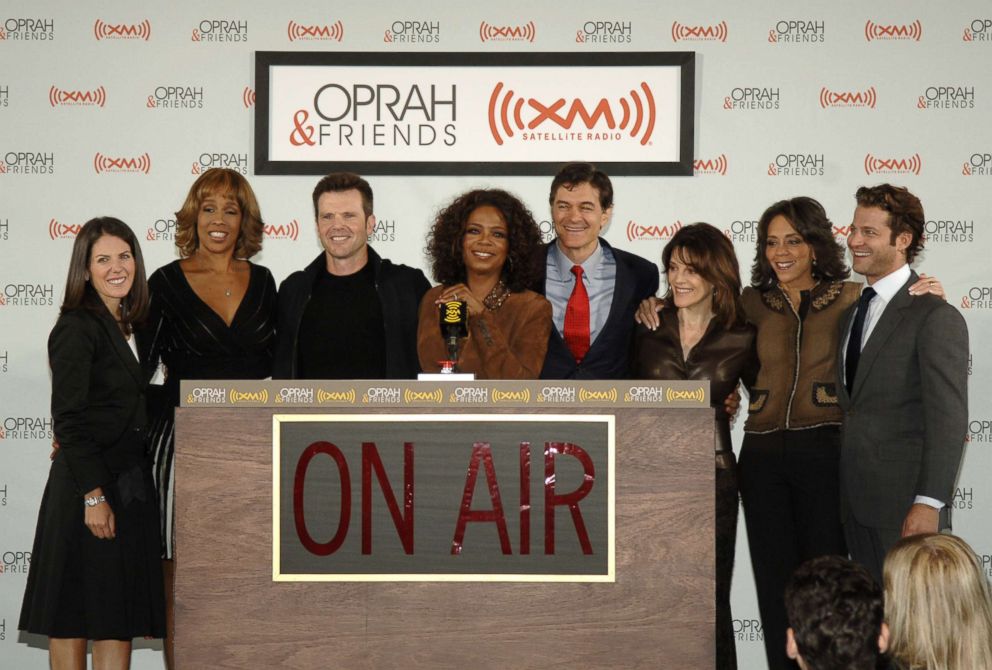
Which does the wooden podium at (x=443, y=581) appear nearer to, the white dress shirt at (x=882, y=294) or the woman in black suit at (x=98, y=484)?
the woman in black suit at (x=98, y=484)

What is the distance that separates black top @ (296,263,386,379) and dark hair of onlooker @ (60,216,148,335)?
1.90 ft

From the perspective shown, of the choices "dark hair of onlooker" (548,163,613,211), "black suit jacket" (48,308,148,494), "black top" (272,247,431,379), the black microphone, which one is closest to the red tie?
"dark hair of onlooker" (548,163,613,211)

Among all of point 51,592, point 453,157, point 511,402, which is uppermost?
point 453,157

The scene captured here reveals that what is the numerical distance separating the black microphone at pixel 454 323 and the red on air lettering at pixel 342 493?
496mm

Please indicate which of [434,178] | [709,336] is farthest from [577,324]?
[434,178]

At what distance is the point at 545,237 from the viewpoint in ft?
18.7

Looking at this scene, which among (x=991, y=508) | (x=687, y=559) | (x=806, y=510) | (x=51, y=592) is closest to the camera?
(x=687, y=559)

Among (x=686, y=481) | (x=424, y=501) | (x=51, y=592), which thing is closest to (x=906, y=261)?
(x=686, y=481)

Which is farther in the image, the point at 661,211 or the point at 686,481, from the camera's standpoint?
the point at 661,211

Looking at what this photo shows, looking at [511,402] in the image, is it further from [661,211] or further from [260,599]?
[661,211]

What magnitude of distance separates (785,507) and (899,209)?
3.61ft

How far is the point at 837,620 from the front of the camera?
84.8 inches

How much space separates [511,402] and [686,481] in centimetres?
52

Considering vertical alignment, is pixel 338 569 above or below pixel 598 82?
below
